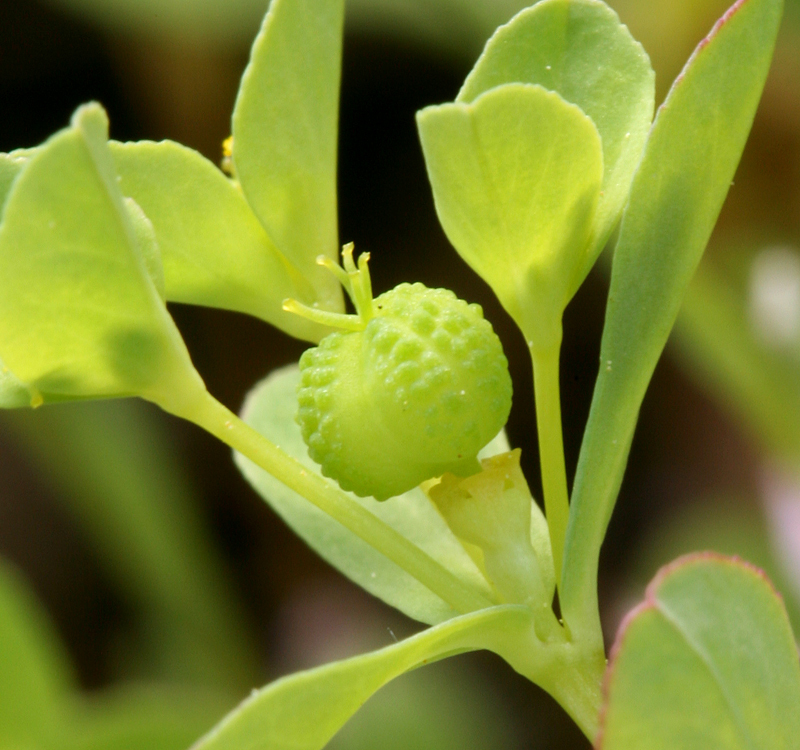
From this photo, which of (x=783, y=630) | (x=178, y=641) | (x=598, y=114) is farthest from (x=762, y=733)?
(x=178, y=641)

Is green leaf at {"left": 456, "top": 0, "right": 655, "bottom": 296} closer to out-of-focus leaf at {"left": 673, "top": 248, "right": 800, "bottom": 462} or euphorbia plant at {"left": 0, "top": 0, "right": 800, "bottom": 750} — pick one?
euphorbia plant at {"left": 0, "top": 0, "right": 800, "bottom": 750}

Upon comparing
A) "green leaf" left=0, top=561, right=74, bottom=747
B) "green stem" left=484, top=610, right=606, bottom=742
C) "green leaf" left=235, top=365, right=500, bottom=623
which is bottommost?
"green leaf" left=0, top=561, right=74, bottom=747

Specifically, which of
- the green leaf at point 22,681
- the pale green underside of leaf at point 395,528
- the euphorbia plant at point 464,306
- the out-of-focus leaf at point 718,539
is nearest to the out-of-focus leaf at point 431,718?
the out-of-focus leaf at point 718,539

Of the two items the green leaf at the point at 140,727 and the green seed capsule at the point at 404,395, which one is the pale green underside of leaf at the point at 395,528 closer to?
the green seed capsule at the point at 404,395

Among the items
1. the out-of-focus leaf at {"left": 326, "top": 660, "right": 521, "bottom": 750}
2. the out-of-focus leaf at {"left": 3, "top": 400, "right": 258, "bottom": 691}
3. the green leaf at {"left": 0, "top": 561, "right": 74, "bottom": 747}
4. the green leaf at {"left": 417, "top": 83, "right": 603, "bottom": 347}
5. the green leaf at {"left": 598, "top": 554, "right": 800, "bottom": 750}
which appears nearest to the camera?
the green leaf at {"left": 598, "top": 554, "right": 800, "bottom": 750}

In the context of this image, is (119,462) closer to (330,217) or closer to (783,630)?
(330,217)

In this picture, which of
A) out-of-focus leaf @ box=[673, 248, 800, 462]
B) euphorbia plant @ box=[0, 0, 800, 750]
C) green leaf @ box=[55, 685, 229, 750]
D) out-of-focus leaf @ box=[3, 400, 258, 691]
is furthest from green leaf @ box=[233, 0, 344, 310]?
out-of-focus leaf @ box=[3, 400, 258, 691]
